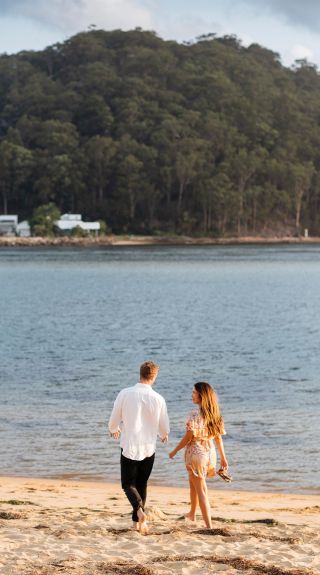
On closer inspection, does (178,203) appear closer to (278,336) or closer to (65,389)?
(278,336)

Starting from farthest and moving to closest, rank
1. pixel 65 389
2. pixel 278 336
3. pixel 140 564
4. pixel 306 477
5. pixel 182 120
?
pixel 182 120
pixel 278 336
pixel 65 389
pixel 306 477
pixel 140 564

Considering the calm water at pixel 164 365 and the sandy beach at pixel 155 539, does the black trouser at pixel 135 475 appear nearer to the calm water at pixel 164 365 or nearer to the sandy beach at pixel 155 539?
the sandy beach at pixel 155 539

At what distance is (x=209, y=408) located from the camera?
28.8 ft

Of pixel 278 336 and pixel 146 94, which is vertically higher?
pixel 146 94

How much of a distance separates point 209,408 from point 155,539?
4.14ft

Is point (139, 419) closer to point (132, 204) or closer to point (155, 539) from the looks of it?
point (155, 539)

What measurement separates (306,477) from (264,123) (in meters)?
167

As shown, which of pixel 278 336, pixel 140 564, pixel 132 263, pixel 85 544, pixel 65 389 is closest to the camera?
pixel 140 564

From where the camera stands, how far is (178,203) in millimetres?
157625

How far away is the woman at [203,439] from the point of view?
8750 millimetres

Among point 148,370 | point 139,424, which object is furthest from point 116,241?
point 148,370

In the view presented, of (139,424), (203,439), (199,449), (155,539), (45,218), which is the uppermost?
(45,218)

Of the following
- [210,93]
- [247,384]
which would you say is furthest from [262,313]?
[210,93]

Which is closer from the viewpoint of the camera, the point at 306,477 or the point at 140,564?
Answer: the point at 140,564
